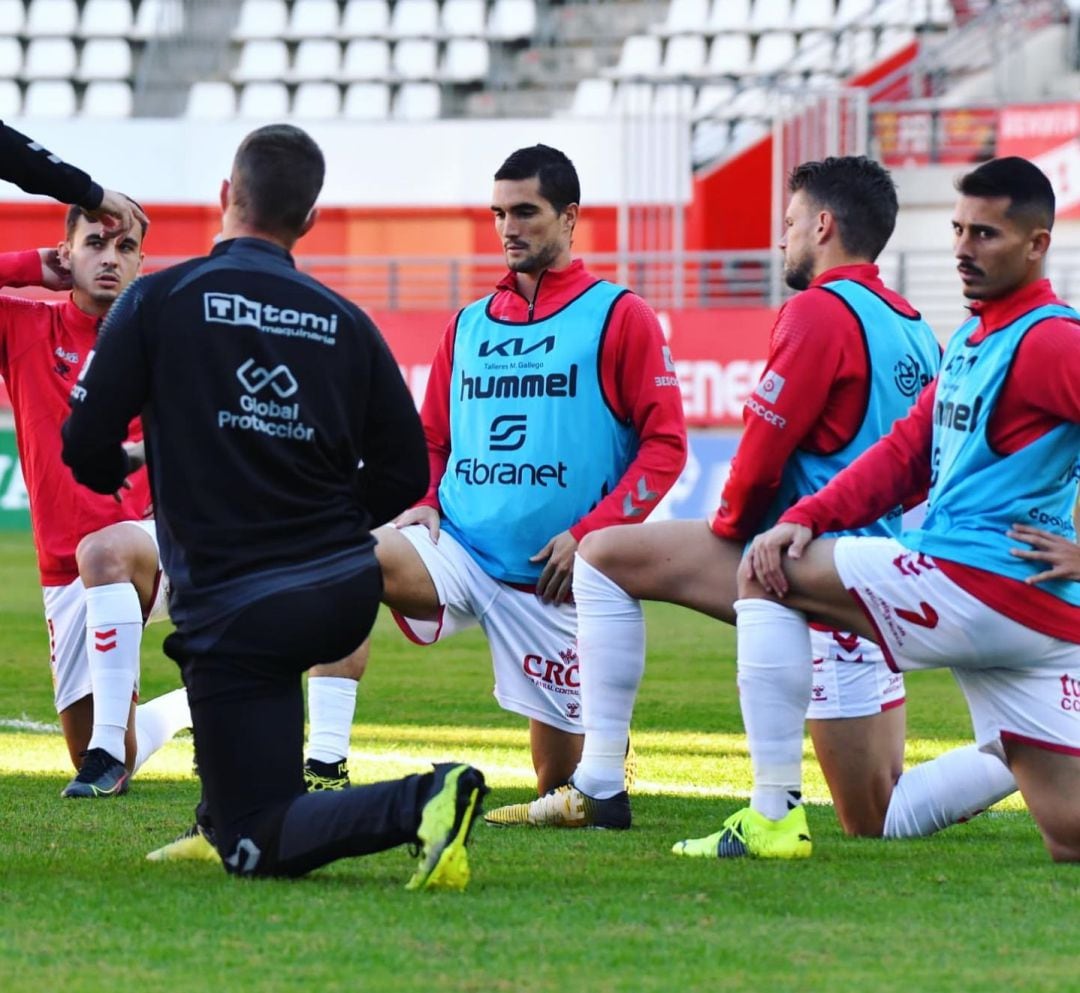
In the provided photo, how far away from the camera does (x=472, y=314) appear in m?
6.21

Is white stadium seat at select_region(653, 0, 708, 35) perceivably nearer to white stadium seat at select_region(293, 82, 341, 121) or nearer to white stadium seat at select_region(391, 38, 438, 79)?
white stadium seat at select_region(391, 38, 438, 79)

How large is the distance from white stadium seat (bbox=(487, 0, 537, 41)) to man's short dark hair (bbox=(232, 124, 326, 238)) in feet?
79.3

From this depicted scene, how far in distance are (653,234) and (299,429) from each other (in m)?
21.9

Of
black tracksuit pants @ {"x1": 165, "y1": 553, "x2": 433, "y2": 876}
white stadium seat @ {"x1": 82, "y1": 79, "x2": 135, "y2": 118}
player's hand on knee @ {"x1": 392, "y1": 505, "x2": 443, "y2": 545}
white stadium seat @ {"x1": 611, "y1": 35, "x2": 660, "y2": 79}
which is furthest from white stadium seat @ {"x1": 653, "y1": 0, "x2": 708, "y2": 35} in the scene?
black tracksuit pants @ {"x1": 165, "y1": 553, "x2": 433, "y2": 876}

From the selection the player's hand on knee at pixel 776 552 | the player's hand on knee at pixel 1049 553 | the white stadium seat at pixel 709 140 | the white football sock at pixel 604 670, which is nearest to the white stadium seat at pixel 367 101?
the white stadium seat at pixel 709 140

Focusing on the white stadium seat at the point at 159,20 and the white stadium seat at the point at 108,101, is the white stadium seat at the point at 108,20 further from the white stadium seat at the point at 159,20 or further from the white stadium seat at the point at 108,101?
the white stadium seat at the point at 108,101

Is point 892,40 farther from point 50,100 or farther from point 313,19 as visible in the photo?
point 50,100

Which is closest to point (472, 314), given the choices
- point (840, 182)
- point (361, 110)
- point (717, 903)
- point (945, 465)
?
point (840, 182)

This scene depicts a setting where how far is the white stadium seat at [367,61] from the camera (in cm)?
2833

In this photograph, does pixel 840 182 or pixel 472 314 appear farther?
pixel 472 314

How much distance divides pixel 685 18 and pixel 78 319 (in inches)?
896

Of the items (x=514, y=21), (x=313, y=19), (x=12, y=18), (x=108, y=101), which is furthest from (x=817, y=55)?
(x=12, y=18)

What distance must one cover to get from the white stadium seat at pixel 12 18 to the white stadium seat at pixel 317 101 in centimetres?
404

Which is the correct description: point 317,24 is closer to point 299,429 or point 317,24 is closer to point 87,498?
point 87,498
